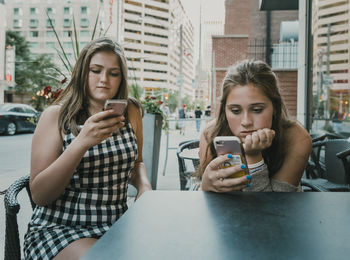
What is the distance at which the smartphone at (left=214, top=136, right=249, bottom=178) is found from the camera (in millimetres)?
1066

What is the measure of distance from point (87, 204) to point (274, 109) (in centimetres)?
104

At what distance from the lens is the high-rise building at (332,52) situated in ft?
13.9

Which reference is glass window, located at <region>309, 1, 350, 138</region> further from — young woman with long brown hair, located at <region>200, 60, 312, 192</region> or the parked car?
the parked car

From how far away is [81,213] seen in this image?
140 cm

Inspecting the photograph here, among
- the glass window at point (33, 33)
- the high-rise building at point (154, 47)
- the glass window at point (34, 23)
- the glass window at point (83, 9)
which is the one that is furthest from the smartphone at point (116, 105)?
the high-rise building at point (154, 47)

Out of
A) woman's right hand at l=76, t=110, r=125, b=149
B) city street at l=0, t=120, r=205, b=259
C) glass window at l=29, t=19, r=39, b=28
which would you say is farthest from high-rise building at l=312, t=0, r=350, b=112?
glass window at l=29, t=19, r=39, b=28

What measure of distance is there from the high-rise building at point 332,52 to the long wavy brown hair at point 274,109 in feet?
9.73

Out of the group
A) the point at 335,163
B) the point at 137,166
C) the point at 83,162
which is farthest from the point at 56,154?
the point at 335,163

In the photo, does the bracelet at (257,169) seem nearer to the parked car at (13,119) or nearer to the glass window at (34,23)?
the parked car at (13,119)

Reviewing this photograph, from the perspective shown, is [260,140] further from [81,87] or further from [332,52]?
[332,52]

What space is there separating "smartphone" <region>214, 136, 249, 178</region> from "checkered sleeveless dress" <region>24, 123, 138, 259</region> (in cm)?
62

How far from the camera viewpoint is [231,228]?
835mm

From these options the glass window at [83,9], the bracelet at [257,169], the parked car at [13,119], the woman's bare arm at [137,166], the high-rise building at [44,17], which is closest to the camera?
the bracelet at [257,169]

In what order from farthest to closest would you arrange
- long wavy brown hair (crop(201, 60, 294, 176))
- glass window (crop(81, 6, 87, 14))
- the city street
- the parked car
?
glass window (crop(81, 6, 87, 14)) → the parked car → the city street → long wavy brown hair (crop(201, 60, 294, 176))
